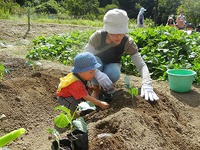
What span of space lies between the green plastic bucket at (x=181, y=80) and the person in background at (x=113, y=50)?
69 cm

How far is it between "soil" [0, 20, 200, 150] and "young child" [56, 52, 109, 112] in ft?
0.71

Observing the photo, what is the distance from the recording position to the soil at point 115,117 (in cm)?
239

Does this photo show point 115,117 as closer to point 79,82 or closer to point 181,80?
point 79,82

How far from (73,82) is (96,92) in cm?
51

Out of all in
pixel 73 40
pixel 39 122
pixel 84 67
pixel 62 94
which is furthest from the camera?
pixel 73 40

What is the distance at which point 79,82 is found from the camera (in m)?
2.95

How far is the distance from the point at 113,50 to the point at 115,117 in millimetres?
1181

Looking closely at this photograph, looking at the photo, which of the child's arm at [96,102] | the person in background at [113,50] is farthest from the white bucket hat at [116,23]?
the child's arm at [96,102]

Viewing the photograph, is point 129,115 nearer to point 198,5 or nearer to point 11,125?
point 11,125

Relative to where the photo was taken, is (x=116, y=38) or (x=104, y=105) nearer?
(x=104, y=105)

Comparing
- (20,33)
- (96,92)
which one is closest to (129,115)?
(96,92)

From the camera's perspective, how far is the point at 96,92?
341 cm

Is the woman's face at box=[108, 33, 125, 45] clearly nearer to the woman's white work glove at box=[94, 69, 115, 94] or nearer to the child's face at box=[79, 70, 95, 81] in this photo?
the woman's white work glove at box=[94, 69, 115, 94]

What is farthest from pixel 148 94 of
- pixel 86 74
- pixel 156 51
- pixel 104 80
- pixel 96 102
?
pixel 156 51
